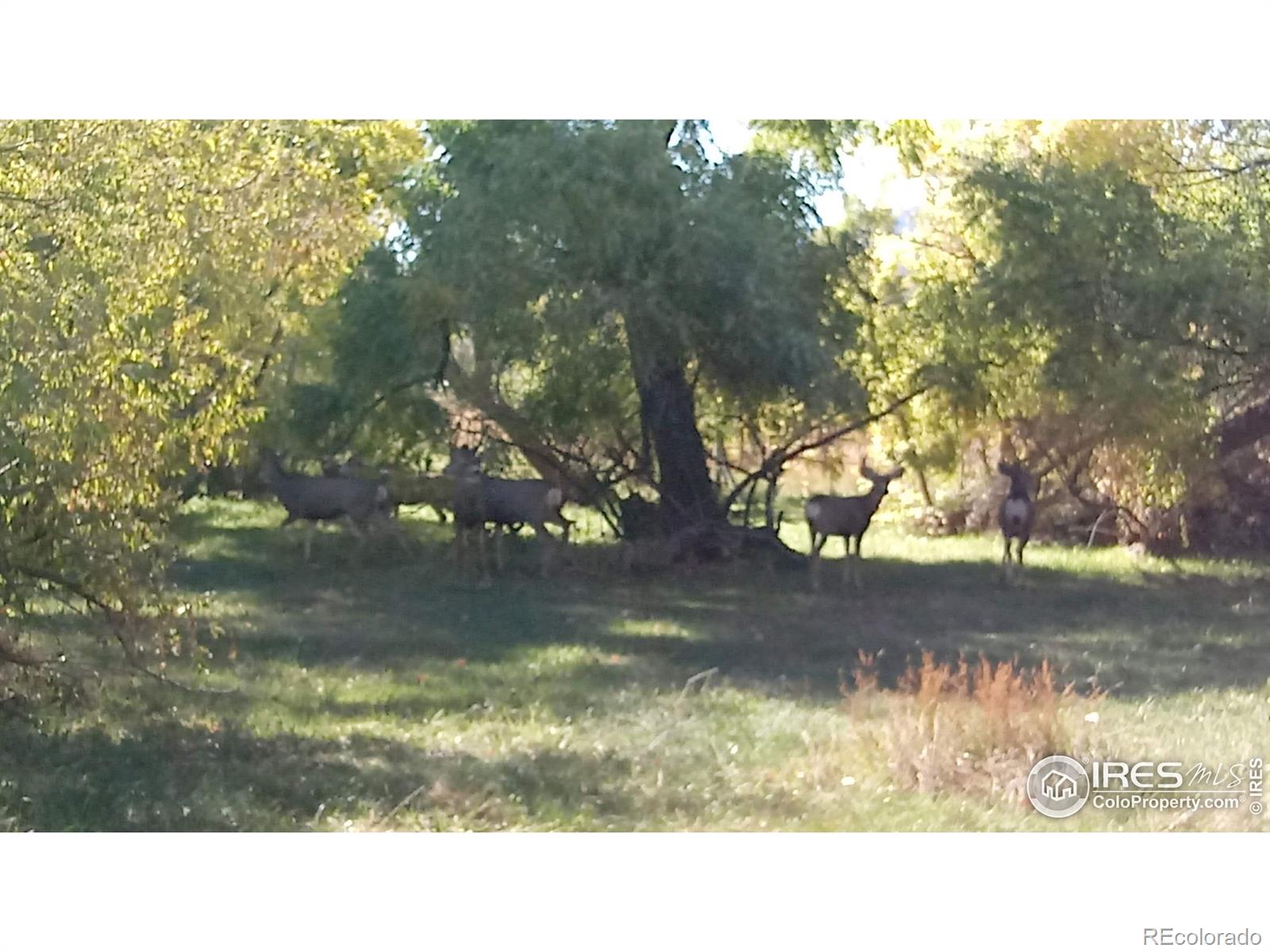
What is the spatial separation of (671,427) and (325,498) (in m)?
2.28

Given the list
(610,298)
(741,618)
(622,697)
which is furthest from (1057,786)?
(610,298)

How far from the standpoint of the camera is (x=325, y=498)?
985cm

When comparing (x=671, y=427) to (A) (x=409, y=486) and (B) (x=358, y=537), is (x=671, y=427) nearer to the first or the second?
(A) (x=409, y=486)

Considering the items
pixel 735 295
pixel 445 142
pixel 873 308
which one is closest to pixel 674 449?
pixel 735 295

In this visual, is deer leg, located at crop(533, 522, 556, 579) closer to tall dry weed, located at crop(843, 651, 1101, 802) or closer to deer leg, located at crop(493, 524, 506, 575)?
deer leg, located at crop(493, 524, 506, 575)

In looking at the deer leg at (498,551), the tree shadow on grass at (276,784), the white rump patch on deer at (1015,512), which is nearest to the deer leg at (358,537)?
the deer leg at (498,551)

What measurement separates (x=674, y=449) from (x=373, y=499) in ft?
6.66

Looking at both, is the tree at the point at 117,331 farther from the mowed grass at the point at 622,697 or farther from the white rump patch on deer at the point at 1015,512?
the white rump patch on deer at the point at 1015,512

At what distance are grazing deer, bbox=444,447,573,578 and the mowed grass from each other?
0.53 ft

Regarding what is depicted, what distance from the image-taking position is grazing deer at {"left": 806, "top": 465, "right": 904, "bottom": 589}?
964 cm

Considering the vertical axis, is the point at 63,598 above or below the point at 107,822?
above

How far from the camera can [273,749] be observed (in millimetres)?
7938

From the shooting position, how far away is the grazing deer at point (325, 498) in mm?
9648

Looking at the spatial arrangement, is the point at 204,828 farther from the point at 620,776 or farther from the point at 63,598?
the point at 620,776
